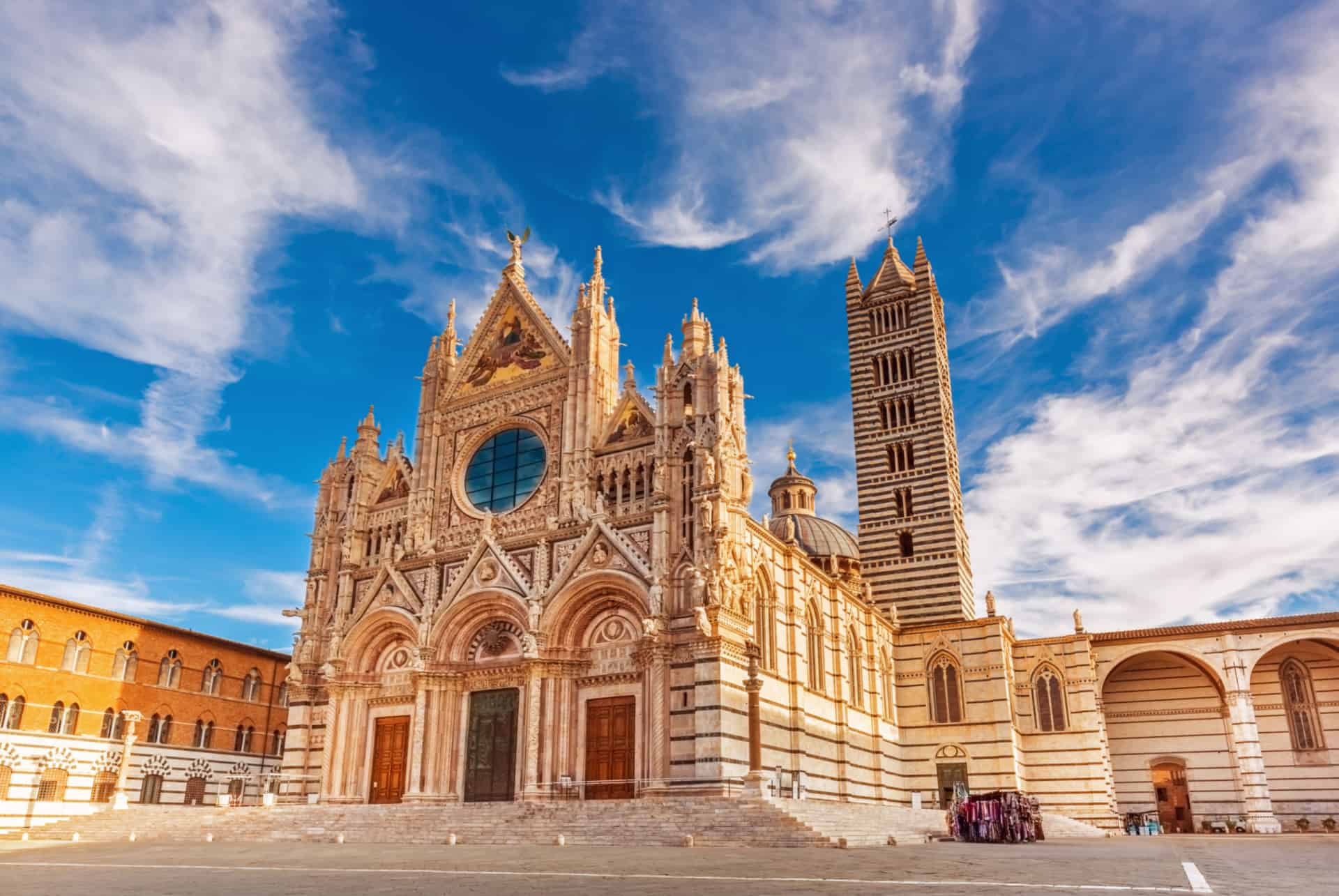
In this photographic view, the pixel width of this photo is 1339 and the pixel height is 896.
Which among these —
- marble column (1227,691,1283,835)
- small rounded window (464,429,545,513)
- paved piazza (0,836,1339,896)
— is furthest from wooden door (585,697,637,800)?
marble column (1227,691,1283,835)

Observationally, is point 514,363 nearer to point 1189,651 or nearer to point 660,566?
point 660,566

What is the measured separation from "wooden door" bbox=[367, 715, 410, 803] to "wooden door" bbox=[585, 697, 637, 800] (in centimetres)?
701

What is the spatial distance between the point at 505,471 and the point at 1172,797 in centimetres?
3058

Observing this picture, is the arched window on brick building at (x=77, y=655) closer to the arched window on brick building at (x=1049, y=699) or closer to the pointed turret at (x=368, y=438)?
the pointed turret at (x=368, y=438)

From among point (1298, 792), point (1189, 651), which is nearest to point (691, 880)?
point (1189, 651)

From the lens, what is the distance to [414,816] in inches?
990

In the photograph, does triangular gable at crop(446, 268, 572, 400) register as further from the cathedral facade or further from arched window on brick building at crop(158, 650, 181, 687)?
arched window on brick building at crop(158, 650, 181, 687)

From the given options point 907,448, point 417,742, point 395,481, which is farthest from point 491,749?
point 907,448

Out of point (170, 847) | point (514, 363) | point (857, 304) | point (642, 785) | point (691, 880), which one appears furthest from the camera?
point (857, 304)

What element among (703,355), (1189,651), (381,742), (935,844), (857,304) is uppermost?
(857,304)

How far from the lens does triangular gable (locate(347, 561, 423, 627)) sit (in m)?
33.3

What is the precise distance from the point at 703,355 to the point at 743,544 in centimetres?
604

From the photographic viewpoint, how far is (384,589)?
34.1 metres

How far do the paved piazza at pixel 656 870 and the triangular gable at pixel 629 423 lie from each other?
46.7 feet
